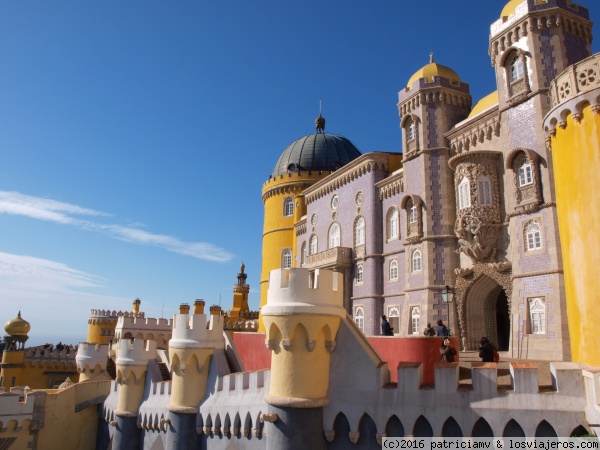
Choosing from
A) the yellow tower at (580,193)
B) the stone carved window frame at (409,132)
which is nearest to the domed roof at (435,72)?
the stone carved window frame at (409,132)

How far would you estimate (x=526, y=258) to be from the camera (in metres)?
18.7

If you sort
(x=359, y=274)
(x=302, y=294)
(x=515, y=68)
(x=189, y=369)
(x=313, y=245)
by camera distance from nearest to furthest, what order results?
(x=302, y=294) → (x=189, y=369) → (x=515, y=68) → (x=359, y=274) → (x=313, y=245)

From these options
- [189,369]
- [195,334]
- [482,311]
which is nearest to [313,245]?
[482,311]

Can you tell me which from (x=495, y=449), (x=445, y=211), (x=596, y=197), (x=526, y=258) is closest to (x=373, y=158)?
(x=445, y=211)

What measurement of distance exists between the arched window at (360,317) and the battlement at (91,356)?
1430 cm

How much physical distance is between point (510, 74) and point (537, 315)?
33.9 feet

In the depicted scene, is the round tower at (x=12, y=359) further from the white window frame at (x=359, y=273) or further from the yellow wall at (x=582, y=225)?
the yellow wall at (x=582, y=225)

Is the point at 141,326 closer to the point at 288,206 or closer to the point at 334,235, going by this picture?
the point at 334,235

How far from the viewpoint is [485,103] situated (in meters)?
23.3

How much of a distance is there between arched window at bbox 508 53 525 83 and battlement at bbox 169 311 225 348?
16.0 meters

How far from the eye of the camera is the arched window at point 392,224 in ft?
90.5

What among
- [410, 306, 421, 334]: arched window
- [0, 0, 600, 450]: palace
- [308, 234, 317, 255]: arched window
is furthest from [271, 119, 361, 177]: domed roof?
[410, 306, 421, 334]: arched window

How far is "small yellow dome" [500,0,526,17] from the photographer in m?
20.5

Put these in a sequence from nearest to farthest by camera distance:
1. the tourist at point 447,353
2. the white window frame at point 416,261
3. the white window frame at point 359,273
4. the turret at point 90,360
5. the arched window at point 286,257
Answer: the tourist at point 447,353 → the turret at point 90,360 → the white window frame at point 416,261 → the white window frame at point 359,273 → the arched window at point 286,257
